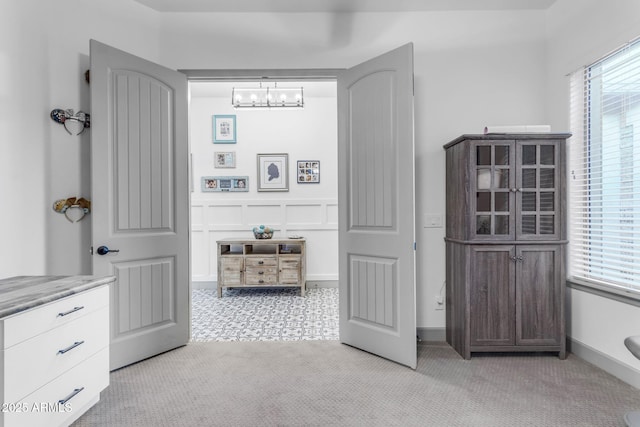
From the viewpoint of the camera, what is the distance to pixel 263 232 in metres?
4.79

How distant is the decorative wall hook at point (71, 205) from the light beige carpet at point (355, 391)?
1224 mm

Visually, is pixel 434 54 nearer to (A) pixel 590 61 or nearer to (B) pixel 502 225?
(A) pixel 590 61

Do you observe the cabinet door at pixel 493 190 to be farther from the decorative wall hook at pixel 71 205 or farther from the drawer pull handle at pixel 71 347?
the decorative wall hook at pixel 71 205

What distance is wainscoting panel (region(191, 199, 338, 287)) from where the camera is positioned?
510cm

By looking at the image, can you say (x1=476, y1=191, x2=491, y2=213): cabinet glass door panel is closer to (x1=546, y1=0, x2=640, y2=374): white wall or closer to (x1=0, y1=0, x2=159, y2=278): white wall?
(x1=546, y1=0, x2=640, y2=374): white wall

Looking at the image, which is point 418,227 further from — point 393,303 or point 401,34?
point 401,34

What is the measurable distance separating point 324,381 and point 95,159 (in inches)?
89.1

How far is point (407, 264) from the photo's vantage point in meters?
2.47

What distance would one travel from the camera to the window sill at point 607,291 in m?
2.17

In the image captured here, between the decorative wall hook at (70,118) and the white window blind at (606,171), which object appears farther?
the decorative wall hook at (70,118)

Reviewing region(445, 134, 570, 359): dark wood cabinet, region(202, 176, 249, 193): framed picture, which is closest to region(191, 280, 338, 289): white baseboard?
region(202, 176, 249, 193): framed picture

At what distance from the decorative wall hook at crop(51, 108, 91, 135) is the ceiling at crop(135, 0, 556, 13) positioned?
1.14 meters

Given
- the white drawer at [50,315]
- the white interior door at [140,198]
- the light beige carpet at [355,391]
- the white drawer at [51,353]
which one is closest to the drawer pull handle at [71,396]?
the white drawer at [51,353]

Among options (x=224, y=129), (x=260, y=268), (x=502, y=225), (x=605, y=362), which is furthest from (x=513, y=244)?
(x=224, y=129)
